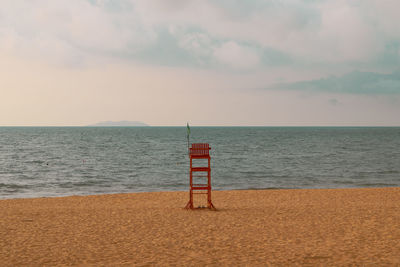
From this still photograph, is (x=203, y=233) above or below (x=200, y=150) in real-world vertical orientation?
below

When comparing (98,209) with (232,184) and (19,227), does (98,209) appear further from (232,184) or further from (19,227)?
(232,184)

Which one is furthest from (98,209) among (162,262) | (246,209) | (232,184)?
(232,184)

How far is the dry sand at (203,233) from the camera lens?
361 inches

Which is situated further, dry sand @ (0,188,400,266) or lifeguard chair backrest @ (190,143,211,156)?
lifeguard chair backrest @ (190,143,211,156)

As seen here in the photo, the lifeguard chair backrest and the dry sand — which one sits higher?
the lifeguard chair backrest

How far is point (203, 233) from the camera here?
460 inches

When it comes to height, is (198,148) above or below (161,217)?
above

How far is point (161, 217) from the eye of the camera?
14.2 m

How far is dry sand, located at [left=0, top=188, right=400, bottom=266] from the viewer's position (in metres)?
9.16

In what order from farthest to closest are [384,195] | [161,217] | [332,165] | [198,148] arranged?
[332,165] < [384,195] < [198,148] < [161,217]

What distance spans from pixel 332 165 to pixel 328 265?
37064 mm

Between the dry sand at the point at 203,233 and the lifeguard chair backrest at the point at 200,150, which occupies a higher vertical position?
the lifeguard chair backrest at the point at 200,150

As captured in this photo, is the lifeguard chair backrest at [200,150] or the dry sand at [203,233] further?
the lifeguard chair backrest at [200,150]

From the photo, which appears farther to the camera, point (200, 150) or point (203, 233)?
point (200, 150)
